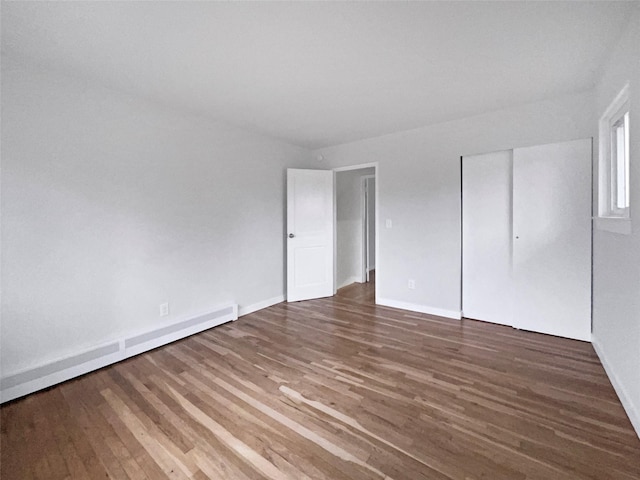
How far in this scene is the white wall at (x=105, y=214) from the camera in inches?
74.2

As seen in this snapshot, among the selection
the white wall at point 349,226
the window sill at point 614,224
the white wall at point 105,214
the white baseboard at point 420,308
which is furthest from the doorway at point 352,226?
the window sill at point 614,224

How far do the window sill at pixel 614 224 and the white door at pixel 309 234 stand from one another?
9.59 feet

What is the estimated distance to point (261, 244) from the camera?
3.71 meters

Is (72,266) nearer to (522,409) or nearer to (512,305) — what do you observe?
(522,409)

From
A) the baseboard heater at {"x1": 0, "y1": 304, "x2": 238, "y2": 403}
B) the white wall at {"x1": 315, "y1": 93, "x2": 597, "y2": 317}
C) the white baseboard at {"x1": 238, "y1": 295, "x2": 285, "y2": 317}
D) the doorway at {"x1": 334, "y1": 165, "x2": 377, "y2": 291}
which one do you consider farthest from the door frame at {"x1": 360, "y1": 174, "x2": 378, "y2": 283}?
the baseboard heater at {"x1": 0, "y1": 304, "x2": 238, "y2": 403}

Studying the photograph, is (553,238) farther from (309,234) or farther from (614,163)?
(309,234)

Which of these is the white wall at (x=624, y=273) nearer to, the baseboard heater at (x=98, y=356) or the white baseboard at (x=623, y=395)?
the white baseboard at (x=623, y=395)

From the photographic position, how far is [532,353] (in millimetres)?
2379

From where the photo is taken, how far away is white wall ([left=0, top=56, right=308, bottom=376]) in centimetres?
188

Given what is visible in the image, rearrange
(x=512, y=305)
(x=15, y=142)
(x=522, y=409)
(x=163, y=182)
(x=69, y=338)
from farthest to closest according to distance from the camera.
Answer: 1. (x=512, y=305)
2. (x=163, y=182)
3. (x=69, y=338)
4. (x=15, y=142)
5. (x=522, y=409)

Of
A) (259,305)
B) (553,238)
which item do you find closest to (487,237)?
(553,238)

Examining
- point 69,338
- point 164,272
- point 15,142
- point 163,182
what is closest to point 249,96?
point 163,182

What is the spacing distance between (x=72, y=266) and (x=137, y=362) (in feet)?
3.13

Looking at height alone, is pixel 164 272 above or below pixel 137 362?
above
